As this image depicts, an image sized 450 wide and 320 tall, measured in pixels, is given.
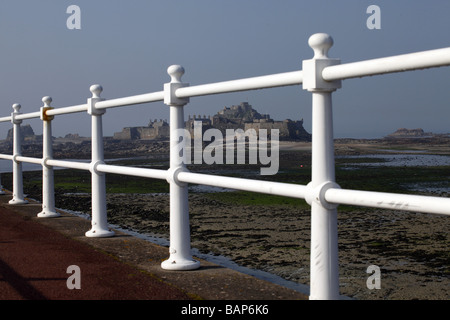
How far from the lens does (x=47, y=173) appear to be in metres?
5.76

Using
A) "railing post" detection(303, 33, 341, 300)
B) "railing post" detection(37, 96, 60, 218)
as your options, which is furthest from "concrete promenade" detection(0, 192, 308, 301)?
"railing post" detection(37, 96, 60, 218)

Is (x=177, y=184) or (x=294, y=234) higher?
(x=177, y=184)

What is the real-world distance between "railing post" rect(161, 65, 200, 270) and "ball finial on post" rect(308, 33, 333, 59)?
128cm

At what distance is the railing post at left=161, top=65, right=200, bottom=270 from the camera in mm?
3430

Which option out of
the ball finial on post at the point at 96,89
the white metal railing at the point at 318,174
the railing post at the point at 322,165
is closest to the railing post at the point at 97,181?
the ball finial on post at the point at 96,89

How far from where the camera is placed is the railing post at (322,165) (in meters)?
2.30

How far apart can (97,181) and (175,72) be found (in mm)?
1445

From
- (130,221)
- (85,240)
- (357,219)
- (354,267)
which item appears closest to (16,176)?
(130,221)

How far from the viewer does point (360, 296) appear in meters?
4.49

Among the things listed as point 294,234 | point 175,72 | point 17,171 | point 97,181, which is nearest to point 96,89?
point 97,181

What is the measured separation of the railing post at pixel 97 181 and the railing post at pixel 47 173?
122 centimetres

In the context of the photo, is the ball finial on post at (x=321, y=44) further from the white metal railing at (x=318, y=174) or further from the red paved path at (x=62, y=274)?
the red paved path at (x=62, y=274)

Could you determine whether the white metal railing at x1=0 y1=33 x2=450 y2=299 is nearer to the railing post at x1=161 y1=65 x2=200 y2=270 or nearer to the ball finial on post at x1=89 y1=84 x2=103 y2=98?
the railing post at x1=161 y1=65 x2=200 y2=270

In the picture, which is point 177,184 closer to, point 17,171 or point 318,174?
point 318,174
